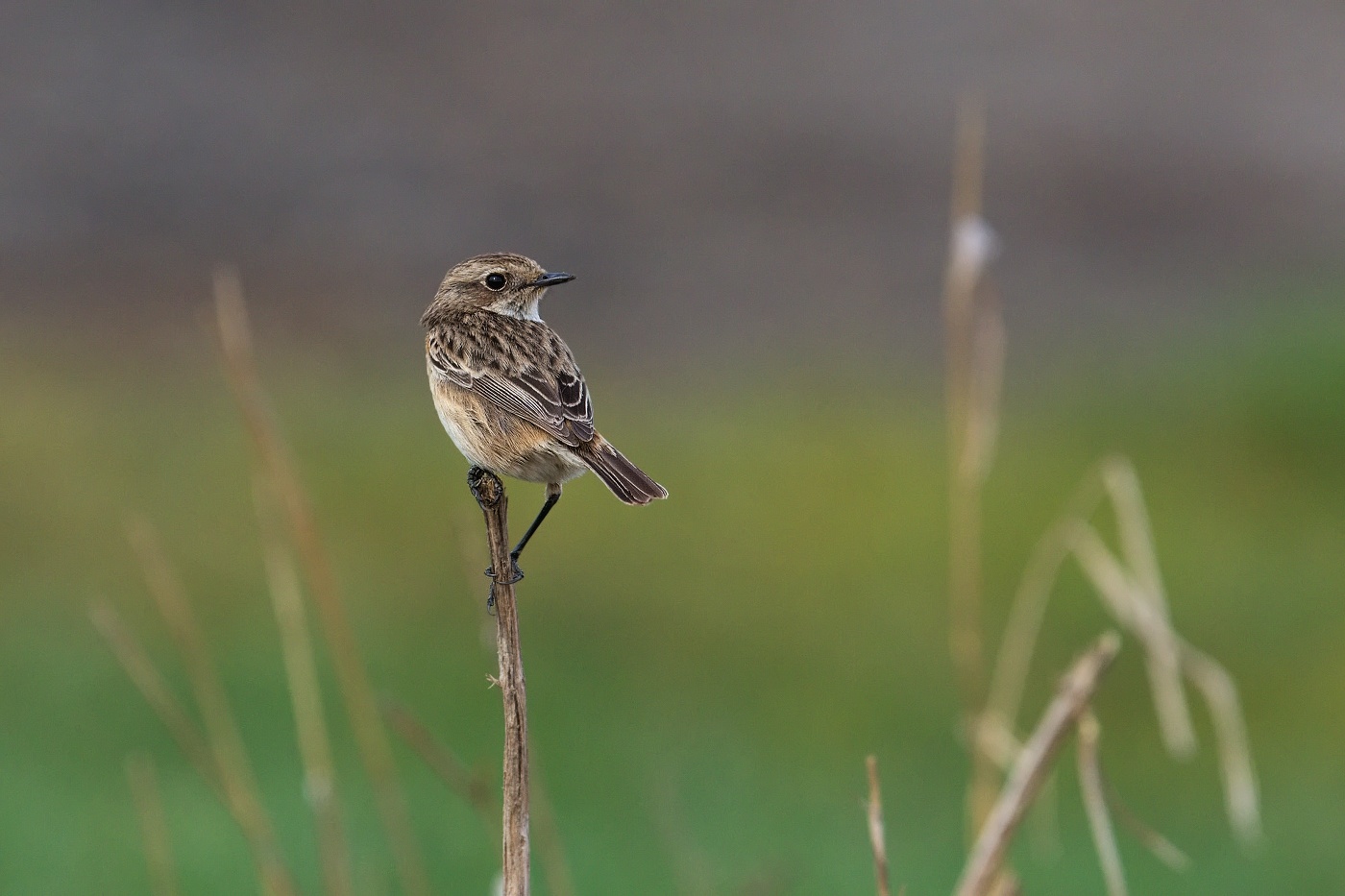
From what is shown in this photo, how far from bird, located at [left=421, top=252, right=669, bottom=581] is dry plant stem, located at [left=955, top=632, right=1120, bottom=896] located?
2.75 feet

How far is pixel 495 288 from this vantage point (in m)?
3.91

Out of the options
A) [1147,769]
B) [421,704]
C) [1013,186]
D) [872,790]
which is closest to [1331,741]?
[1147,769]

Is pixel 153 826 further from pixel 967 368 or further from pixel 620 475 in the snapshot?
pixel 967 368

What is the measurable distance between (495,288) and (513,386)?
0.39 metres

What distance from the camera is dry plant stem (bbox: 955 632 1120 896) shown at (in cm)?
248

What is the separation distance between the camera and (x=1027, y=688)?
8609 millimetres

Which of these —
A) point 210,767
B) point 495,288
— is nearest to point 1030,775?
point 210,767

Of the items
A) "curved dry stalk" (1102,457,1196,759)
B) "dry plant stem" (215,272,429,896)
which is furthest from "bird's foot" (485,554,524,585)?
"curved dry stalk" (1102,457,1196,759)

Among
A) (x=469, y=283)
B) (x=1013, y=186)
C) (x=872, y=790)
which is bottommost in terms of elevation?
(x=1013, y=186)

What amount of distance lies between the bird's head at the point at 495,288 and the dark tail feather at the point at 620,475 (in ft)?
1.64

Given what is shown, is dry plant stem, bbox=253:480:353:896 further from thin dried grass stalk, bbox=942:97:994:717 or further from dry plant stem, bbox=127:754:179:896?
thin dried grass stalk, bbox=942:97:994:717

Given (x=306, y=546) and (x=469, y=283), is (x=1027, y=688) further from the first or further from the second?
(x=306, y=546)

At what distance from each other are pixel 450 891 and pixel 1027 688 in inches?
138

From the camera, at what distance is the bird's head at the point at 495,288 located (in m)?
3.77
